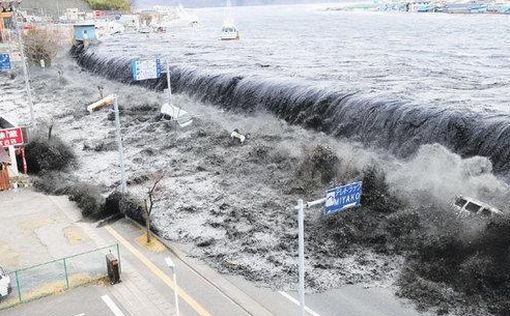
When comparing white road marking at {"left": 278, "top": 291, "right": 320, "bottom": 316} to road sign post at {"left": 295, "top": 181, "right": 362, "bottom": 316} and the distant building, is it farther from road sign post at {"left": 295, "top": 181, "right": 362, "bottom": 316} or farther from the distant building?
the distant building

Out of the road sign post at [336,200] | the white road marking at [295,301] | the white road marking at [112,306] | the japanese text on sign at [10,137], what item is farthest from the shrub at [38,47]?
the road sign post at [336,200]

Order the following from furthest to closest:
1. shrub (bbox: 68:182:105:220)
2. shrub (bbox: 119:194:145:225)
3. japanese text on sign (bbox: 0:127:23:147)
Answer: japanese text on sign (bbox: 0:127:23:147)
shrub (bbox: 68:182:105:220)
shrub (bbox: 119:194:145:225)

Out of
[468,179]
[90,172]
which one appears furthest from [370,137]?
[90,172]

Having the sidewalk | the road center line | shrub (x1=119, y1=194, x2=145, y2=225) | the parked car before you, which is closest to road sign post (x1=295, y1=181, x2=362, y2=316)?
the road center line

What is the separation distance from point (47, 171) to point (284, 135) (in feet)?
53.7

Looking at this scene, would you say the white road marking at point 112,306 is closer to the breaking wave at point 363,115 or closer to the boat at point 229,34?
the breaking wave at point 363,115

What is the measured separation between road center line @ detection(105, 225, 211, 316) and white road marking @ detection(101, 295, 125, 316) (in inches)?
82.1

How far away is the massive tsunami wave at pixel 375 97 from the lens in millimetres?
31594

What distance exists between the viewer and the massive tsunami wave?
31.6 metres

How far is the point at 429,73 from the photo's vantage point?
1950 inches

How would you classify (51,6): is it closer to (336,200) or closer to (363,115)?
(363,115)

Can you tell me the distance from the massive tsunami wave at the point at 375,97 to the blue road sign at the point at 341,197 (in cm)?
1758

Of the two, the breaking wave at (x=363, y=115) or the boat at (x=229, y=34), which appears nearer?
the breaking wave at (x=363, y=115)

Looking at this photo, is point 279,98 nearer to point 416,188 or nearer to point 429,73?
point 429,73
